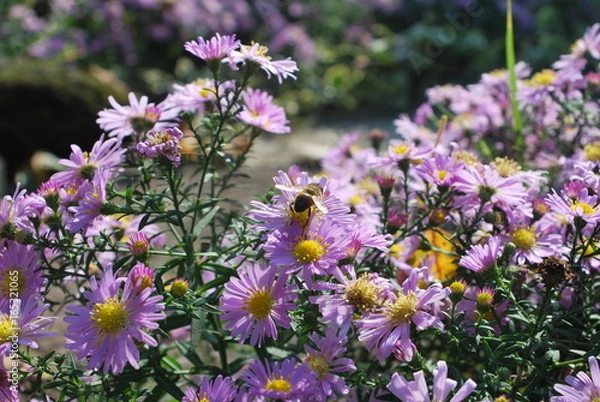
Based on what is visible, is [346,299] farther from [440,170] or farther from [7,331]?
[7,331]

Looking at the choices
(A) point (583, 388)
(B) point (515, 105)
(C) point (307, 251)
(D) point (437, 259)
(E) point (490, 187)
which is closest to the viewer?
(A) point (583, 388)

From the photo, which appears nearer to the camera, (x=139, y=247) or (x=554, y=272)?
(x=554, y=272)

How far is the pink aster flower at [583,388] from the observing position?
109 cm

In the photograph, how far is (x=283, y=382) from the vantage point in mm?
1181

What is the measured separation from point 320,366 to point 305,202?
27 cm

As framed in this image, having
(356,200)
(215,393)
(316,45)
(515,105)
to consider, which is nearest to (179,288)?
(215,393)

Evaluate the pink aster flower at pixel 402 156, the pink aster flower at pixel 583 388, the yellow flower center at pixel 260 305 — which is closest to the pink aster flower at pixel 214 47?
the pink aster flower at pixel 402 156

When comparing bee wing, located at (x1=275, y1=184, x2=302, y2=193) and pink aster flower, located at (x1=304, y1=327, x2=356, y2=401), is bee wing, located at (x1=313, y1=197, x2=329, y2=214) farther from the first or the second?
pink aster flower, located at (x1=304, y1=327, x2=356, y2=401)

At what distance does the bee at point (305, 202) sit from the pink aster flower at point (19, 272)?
0.47 meters

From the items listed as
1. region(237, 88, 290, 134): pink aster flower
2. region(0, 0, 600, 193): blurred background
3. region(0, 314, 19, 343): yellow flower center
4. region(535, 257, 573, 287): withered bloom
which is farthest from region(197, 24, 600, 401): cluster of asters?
region(0, 0, 600, 193): blurred background

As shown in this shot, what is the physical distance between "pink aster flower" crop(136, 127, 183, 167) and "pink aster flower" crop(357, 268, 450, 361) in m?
0.44

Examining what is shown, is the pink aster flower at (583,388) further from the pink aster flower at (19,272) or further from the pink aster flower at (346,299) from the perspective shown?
the pink aster flower at (19,272)

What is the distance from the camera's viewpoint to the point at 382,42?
20.7 feet

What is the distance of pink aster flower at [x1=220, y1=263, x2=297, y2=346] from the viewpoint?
1.22 m
